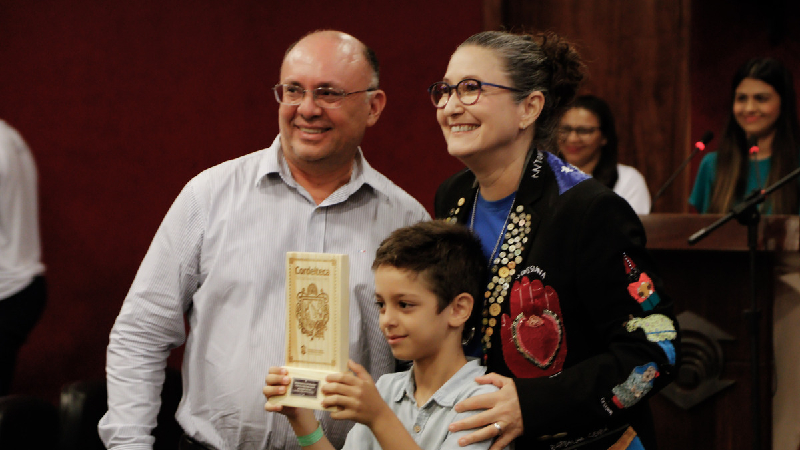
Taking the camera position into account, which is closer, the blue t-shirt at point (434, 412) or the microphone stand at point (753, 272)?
the blue t-shirt at point (434, 412)

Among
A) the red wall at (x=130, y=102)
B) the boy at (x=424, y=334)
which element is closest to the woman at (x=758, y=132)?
the red wall at (x=130, y=102)

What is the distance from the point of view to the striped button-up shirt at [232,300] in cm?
192

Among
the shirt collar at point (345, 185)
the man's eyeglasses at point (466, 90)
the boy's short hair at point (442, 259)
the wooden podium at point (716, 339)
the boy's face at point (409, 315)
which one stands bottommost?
the wooden podium at point (716, 339)

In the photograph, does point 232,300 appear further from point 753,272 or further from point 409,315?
point 753,272

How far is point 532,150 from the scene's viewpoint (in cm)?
180

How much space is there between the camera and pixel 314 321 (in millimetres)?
1622

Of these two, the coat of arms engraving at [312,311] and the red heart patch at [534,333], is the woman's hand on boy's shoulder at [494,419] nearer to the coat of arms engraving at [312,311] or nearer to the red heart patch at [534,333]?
the red heart patch at [534,333]

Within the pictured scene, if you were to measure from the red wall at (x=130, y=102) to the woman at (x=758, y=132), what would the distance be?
1.21m

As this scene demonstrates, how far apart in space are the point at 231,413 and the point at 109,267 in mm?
2058

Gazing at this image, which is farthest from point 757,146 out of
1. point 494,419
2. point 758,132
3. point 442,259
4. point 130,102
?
point 130,102

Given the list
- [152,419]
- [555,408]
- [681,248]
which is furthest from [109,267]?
[555,408]

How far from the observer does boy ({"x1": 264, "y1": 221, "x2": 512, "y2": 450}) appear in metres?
1.60

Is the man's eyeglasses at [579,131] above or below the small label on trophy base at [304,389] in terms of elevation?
above

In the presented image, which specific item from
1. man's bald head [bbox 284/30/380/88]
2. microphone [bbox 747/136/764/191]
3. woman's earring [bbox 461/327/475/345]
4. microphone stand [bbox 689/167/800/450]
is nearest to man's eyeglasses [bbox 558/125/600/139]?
microphone [bbox 747/136/764/191]
